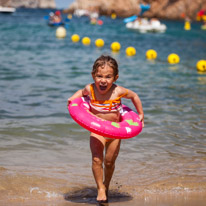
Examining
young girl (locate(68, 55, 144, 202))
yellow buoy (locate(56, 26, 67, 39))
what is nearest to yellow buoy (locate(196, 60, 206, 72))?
young girl (locate(68, 55, 144, 202))

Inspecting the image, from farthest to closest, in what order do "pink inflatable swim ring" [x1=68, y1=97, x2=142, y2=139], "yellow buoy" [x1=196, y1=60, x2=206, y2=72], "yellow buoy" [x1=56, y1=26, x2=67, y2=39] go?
"yellow buoy" [x1=56, y1=26, x2=67, y2=39] < "yellow buoy" [x1=196, y1=60, x2=206, y2=72] < "pink inflatable swim ring" [x1=68, y1=97, x2=142, y2=139]

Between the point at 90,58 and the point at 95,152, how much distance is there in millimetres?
11601

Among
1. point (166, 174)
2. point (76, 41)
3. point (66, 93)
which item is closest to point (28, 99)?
point (66, 93)

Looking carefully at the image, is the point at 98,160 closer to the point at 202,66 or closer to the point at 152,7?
the point at 202,66

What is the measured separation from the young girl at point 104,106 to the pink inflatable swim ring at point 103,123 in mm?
110

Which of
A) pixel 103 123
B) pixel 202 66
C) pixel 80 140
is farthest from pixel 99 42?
pixel 103 123

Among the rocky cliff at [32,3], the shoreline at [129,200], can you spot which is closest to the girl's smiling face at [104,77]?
the shoreline at [129,200]

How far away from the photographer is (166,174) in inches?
172

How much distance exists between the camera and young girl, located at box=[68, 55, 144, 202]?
3420 millimetres

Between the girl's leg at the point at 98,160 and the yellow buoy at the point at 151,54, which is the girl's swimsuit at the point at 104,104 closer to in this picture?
the girl's leg at the point at 98,160

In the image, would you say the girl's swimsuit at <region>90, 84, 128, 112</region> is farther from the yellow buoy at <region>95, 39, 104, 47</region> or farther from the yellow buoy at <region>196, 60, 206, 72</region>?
the yellow buoy at <region>95, 39, 104, 47</region>

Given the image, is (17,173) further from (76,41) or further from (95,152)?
(76,41)

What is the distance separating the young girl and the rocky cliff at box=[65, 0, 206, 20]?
188 ft

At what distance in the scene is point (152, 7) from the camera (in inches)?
2618
